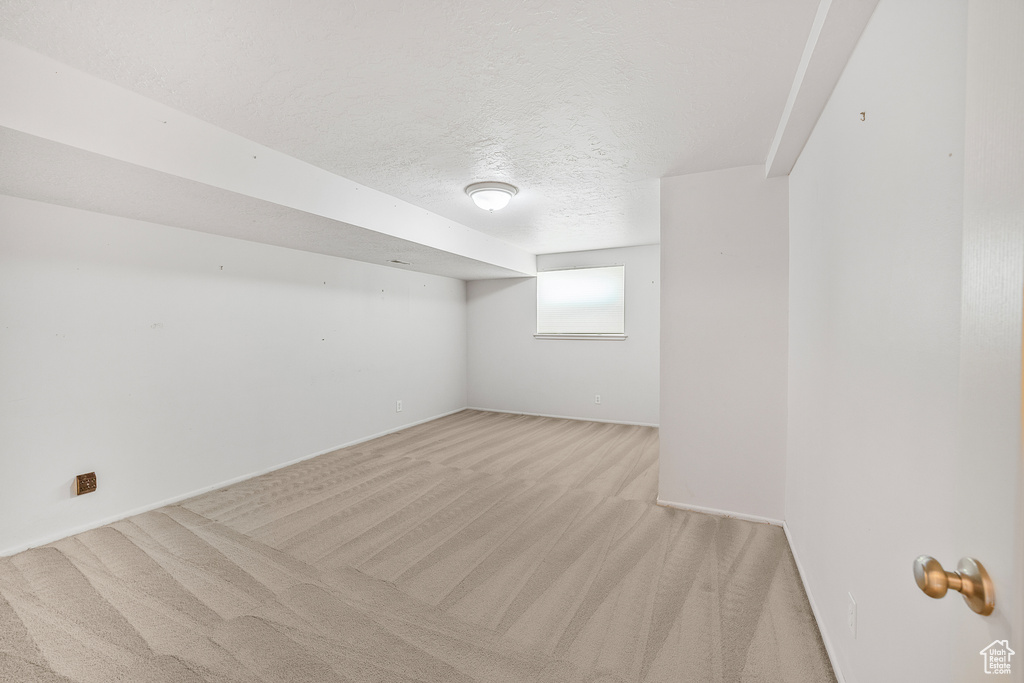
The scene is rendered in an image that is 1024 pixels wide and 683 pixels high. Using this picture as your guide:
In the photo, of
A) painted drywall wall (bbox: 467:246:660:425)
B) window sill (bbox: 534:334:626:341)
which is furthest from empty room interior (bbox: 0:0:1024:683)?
window sill (bbox: 534:334:626:341)

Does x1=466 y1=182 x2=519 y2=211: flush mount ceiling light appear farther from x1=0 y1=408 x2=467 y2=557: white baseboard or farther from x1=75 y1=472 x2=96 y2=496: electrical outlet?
x1=75 y1=472 x2=96 y2=496: electrical outlet

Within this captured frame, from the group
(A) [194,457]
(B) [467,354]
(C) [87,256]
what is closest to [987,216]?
(C) [87,256]

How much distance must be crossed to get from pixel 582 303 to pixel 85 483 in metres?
5.26

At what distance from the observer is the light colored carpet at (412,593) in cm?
167

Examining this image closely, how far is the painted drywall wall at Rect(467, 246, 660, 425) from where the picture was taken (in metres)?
5.73

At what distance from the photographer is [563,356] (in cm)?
625

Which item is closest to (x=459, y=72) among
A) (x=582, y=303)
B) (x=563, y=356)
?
(x=582, y=303)

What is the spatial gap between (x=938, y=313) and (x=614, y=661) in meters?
1.60

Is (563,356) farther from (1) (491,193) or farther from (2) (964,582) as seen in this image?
(2) (964,582)

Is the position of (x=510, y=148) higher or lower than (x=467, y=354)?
higher

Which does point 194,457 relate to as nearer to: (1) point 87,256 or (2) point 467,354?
(1) point 87,256

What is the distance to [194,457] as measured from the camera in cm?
339

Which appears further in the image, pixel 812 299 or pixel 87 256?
pixel 87 256

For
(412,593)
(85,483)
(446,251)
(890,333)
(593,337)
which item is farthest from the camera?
(593,337)
